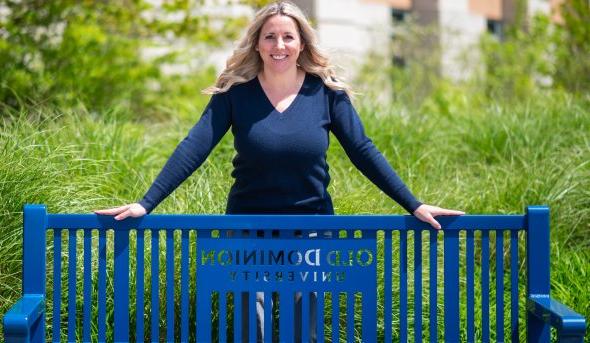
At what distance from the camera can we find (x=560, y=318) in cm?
297

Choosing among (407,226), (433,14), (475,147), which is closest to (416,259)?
(407,226)

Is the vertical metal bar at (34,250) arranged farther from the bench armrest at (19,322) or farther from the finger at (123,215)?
the finger at (123,215)

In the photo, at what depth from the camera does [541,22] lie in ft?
48.2

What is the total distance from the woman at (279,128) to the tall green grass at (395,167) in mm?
1251

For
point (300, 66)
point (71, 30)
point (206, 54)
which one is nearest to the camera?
point (300, 66)

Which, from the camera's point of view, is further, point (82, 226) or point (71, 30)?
point (71, 30)

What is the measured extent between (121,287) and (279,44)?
1.03 metres

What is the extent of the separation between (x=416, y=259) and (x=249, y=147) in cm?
71

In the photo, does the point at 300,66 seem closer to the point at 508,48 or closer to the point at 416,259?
the point at 416,259

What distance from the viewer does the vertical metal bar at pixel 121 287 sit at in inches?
129

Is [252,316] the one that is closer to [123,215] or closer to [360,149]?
[123,215]

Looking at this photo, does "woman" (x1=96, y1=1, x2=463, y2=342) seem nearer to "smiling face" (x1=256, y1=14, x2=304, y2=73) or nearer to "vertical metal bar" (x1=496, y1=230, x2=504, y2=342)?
"smiling face" (x1=256, y1=14, x2=304, y2=73)

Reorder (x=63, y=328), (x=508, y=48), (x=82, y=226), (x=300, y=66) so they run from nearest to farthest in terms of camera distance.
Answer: (x=82, y=226)
(x=300, y=66)
(x=63, y=328)
(x=508, y=48)

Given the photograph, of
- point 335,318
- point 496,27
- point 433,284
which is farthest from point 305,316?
point 496,27
